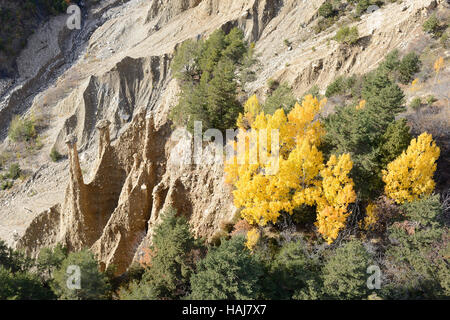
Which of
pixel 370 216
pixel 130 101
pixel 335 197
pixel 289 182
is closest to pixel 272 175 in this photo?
pixel 289 182

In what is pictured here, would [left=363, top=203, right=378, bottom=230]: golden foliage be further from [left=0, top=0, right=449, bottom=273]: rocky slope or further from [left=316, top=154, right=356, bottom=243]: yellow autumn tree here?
[left=0, top=0, right=449, bottom=273]: rocky slope

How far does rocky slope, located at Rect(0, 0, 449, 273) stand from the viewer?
23.9m

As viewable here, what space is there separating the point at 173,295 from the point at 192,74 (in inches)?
754

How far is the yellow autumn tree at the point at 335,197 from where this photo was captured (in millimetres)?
16516

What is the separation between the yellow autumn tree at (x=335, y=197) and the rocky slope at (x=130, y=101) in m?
5.50

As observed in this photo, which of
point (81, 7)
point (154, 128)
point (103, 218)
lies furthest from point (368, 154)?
point (81, 7)

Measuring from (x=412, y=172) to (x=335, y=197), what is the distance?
409 cm

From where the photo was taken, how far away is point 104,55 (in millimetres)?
49281

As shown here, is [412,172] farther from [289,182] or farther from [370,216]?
[289,182]

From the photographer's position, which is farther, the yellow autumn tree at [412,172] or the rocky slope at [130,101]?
the rocky slope at [130,101]

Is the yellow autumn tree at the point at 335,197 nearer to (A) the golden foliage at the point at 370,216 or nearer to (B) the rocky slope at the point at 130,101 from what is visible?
(A) the golden foliage at the point at 370,216

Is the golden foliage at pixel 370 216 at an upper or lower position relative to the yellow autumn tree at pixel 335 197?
lower

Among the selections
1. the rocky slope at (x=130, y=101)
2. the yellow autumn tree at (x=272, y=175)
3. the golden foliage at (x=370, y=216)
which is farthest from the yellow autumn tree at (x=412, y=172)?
the rocky slope at (x=130, y=101)

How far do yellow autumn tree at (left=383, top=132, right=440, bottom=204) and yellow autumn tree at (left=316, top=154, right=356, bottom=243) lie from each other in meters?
2.23
